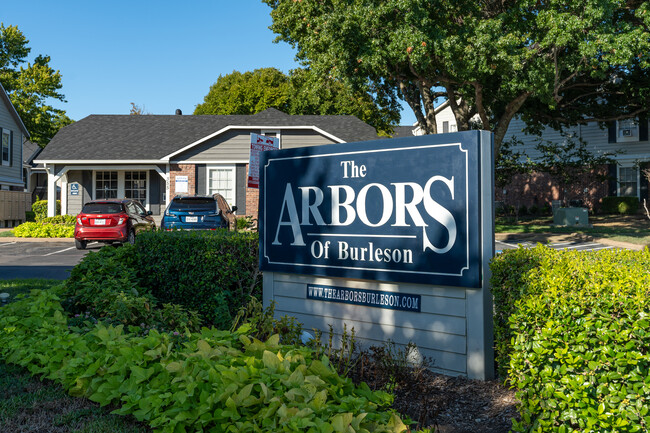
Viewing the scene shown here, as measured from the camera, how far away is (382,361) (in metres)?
4.45

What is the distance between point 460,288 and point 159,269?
4.10m

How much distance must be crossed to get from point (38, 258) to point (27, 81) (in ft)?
102

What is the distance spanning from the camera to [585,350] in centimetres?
318

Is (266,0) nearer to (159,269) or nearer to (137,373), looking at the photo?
(159,269)

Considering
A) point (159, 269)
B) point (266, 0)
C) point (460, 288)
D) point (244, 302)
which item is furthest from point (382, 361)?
point (266, 0)

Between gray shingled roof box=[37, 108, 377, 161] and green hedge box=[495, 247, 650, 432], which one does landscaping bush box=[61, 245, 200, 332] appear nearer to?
green hedge box=[495, 247, 650, 432]

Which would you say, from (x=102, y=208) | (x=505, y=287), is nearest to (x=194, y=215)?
(x=102, y=208)

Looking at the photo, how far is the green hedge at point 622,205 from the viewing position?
30391mm

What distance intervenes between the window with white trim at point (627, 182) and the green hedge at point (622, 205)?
104 cm

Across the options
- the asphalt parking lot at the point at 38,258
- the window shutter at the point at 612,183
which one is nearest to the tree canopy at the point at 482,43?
the asphalt parking lot at the point at 38,258

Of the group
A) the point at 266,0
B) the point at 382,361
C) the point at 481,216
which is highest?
the point at 266,0

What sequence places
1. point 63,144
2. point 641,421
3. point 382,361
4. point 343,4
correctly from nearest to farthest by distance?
point 641,421
point 382,361
point 343,4
point 63,144

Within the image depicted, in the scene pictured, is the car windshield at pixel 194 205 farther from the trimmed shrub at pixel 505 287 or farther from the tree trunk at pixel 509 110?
the trimmed shrub at pixel 505 287

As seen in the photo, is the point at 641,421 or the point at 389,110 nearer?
the point at 641,421
